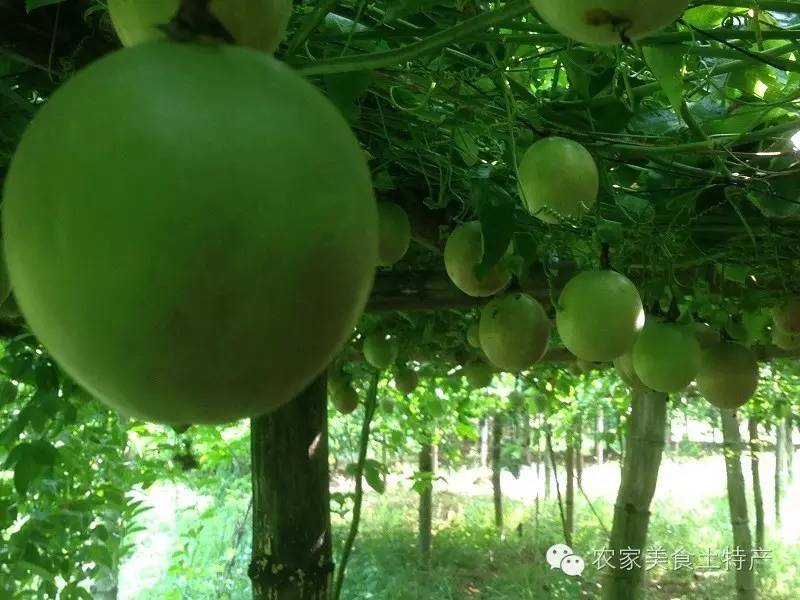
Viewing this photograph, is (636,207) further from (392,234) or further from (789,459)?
(789,459)

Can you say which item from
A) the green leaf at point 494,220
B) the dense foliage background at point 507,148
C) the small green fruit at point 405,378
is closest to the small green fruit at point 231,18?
the dense foliage background at point 507,148

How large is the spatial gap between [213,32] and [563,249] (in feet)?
4.61

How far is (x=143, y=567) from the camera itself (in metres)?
6.52

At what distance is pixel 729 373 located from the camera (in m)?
1.71

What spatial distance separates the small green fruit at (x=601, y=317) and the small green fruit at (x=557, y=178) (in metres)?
0.15

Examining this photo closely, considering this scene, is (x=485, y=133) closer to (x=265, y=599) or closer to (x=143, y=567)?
(x=265, y=599)

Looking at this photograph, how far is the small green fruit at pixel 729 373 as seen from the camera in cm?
171

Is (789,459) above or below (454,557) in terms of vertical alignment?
above

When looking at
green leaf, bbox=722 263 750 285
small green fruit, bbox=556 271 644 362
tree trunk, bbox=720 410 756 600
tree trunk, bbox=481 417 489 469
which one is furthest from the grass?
small green fruit, bbox=556 271 644 362

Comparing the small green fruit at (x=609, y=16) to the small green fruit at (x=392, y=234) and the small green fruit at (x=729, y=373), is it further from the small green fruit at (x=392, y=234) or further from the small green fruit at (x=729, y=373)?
the small green fruit at (x=729, y=373)

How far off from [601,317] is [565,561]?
589cm

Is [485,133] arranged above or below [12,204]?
above

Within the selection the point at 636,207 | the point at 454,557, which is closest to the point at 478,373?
the point at 636,207

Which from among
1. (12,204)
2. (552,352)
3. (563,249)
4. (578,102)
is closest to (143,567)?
(552,352)
